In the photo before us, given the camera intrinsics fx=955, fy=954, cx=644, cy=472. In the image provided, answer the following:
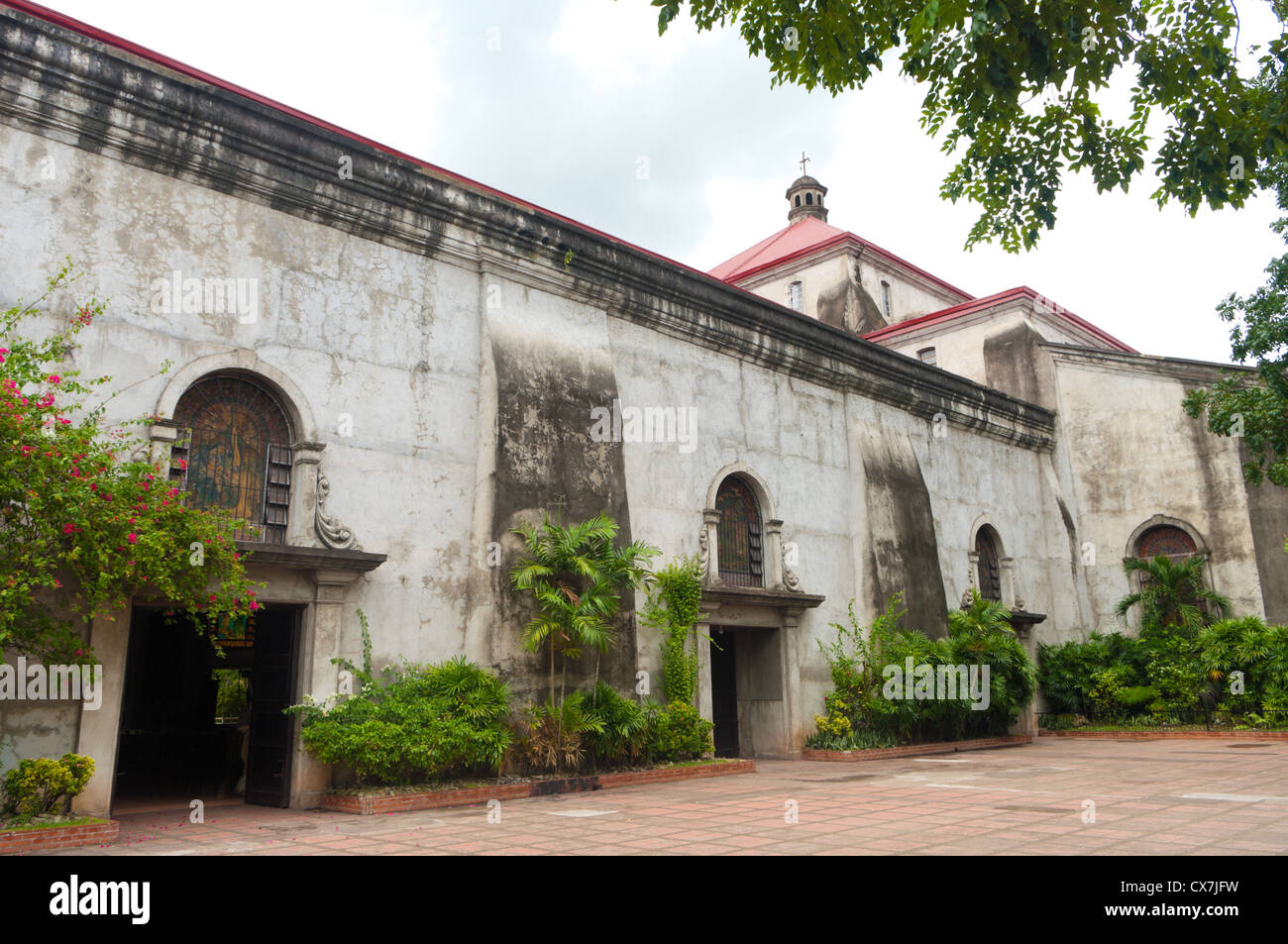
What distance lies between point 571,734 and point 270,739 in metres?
2.87

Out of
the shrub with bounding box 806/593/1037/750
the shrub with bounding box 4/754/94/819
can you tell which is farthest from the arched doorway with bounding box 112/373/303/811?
the shrub with bounding box 806/593/1037/750

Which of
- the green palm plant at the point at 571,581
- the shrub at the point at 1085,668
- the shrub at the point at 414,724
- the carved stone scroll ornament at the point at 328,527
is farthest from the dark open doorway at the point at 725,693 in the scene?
the shrub at the point at 1085,668

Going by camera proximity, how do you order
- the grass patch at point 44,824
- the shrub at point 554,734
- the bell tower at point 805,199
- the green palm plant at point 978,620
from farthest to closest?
the bell tower at point 805,199 < the green palm plant at point 978,620 < the shrub at point 554,734 < the grass patch at point 44,824

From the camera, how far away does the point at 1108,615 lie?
19172mm

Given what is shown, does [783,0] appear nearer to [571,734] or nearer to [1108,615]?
[571,734]

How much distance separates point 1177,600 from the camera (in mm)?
17531

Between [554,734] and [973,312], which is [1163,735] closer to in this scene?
[973,312]

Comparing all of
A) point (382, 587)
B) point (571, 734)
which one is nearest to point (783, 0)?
point (382, 587)

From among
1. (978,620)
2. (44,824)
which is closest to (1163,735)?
(978,620)

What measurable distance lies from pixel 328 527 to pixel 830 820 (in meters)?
5.10

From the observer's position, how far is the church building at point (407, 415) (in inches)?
317

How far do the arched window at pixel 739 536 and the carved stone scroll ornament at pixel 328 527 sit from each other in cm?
535

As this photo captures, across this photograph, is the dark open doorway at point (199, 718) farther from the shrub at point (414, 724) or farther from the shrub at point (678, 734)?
the shrub at point (678, 734)

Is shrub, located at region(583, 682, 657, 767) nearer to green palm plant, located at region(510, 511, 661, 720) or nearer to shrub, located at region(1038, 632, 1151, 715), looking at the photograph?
green palm plant, located at region(510, 511, 661, 720)
